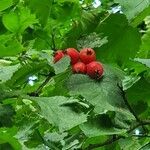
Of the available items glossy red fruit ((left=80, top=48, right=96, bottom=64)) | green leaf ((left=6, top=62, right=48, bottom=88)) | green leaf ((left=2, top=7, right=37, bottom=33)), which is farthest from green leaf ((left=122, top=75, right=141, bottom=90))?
green leaf ((left=2, top=7, right=37, bottom=33))

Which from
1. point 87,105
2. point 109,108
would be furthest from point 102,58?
point 109,108

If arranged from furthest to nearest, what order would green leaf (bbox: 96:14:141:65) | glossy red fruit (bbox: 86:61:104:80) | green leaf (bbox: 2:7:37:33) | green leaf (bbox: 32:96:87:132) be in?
green leaf (bbox: 2:7:37:33) → green leaf (bbox: 96:14:141:65) → glossy red fruit (bbox: 86:61:104:80) → green leaf (bbox: 32:96:87:132)

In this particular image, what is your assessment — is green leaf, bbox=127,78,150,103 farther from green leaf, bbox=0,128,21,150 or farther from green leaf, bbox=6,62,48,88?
green leaf, bbox=0,128,21,150

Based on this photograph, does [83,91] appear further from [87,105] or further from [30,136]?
[30,136]

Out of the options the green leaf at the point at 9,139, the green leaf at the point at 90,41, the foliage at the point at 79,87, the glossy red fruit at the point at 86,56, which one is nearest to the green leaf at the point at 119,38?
the foliage at the point at 79,87

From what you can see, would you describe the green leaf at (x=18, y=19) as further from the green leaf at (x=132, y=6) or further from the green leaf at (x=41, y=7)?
the green leaf at (x=132, y=6)

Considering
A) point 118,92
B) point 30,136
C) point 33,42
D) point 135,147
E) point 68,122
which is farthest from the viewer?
point 33,42
